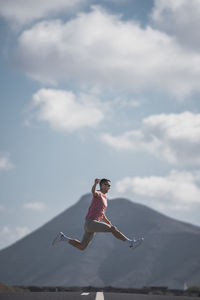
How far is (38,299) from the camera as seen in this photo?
36.3ft

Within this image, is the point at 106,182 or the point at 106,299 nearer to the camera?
the point at 106,299

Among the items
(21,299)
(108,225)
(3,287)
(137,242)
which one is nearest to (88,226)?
(108,225)

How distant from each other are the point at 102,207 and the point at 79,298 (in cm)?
269

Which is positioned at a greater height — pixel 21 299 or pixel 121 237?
pixel 121 237

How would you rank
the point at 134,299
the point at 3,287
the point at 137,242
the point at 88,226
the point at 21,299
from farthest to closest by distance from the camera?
the point at 3,287 < the point at 137,242 < the point at 88,226 < the point at 134,299 < the point at 21,299

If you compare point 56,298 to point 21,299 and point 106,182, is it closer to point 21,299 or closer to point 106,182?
point 21,299

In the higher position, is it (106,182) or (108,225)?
A: (106,182)

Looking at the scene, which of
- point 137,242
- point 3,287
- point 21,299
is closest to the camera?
point 21,299

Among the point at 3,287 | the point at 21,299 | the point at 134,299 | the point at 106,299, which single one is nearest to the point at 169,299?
the point at 134,299

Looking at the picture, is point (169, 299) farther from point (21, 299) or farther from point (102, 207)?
point (21, 299)

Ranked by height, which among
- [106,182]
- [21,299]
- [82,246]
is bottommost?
[21,299]

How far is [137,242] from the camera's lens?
14.5m

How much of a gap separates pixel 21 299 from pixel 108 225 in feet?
10.7

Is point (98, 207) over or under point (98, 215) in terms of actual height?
over
